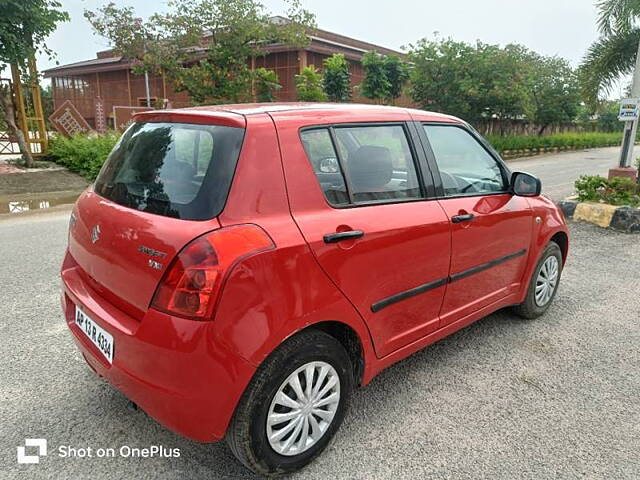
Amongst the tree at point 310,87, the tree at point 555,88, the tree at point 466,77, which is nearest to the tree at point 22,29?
the tree at point 310,87

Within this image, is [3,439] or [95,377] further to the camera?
[95,377]

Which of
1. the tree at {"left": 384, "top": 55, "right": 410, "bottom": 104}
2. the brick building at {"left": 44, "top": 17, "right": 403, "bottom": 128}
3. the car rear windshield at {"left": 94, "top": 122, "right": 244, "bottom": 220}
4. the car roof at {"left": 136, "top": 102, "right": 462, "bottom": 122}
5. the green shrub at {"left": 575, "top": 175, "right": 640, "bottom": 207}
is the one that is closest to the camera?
the car rear windshield at {"left": 94, "top": 122, "right": 244, "bottom": 220}

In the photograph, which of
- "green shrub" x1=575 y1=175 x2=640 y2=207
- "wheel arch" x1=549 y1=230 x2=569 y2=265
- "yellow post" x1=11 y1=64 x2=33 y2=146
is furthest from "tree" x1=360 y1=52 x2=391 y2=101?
"wheel arch" x1=549 y1=230 x2=569 y2=265

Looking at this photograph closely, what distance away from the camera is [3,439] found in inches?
96.6

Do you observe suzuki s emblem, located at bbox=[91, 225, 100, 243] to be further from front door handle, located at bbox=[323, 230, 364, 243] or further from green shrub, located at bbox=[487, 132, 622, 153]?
green shrub, located at bbox=[487, 132, 622, 153]

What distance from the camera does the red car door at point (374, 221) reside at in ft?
7.34

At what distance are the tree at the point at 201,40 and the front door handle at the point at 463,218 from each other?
13187 mm

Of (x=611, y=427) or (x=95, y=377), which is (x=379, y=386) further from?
(x=95, y=377)

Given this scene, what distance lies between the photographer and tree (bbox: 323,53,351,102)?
2003cm

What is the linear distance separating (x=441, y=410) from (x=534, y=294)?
1626mm

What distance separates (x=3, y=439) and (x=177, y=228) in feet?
5.08

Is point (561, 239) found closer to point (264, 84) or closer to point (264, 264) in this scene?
point (264, 264)

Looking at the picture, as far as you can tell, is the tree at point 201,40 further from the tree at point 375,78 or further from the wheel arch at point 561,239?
the wheel arch at point 561,239

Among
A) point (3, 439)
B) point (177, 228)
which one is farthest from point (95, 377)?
point (177, 228)
